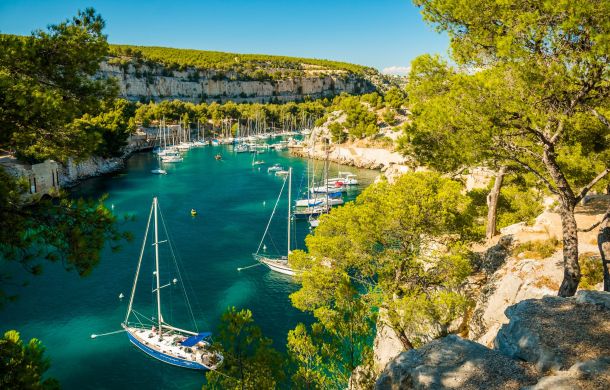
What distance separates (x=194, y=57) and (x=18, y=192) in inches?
5891

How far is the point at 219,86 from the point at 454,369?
434ft

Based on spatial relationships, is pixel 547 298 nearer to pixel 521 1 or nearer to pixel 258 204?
pixel 521 1

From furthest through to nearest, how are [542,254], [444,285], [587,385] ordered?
1. [444,285]
2. [542,254]
3. [587,385]

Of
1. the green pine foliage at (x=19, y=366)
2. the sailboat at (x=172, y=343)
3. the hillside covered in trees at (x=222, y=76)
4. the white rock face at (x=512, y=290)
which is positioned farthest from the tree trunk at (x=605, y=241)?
the hillside covered in trees at (x=222, y=76)

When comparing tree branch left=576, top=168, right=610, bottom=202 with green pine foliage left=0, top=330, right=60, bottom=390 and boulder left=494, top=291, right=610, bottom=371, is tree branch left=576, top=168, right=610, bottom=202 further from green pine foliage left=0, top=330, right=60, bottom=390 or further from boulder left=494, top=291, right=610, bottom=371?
green pine foliage left=0, top=330, right=60, bottom=390

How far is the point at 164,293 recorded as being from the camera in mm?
23375

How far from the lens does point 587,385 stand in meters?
5.05

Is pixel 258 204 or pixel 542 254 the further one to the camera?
pixel 258 204

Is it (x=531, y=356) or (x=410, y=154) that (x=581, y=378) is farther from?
(x=410, y=154)

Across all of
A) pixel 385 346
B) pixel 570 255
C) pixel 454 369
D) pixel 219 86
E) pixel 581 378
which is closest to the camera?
pixel 581 378

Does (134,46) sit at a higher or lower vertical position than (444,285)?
higher

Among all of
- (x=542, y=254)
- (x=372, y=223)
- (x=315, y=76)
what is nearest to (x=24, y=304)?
(x=372, y=223)

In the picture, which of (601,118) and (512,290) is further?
(512,290)

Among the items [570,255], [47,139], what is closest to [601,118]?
[570,255]
